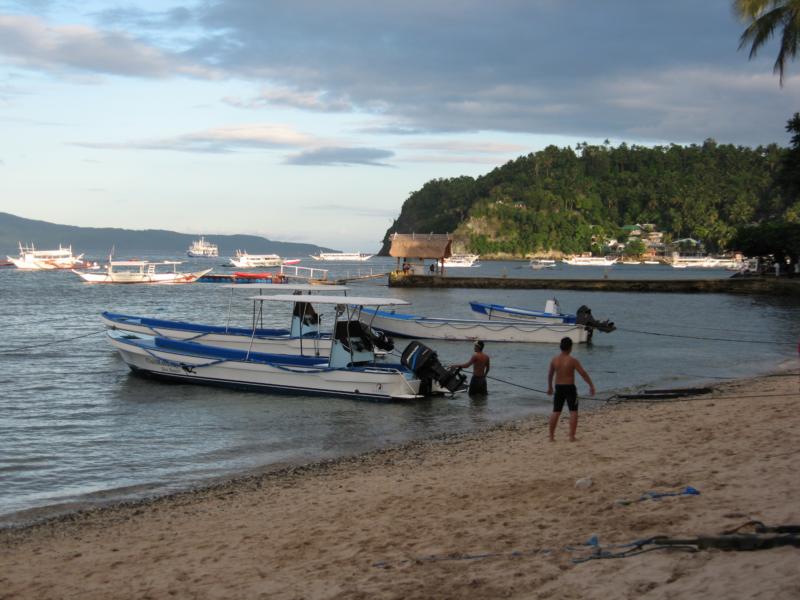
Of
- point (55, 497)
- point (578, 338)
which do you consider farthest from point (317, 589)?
point (578, 338)

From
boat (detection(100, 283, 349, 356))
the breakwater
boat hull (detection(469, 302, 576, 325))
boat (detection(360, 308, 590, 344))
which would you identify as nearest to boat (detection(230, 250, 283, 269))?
the breakwater

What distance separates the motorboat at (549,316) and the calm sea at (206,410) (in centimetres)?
113

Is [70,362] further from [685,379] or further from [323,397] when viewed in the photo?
[685,379]

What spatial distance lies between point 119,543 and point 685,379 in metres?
19.8

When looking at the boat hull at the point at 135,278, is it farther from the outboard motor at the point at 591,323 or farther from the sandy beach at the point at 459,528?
the sandy beach at the point at 459,528

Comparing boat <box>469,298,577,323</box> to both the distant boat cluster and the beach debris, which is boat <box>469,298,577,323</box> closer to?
the beach debris

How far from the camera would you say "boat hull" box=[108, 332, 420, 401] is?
830 inches

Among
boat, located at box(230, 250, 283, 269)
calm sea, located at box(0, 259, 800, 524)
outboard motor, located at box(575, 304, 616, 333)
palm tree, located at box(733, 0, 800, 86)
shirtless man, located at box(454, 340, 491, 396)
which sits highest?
palm tree, located at box(733, 0, 800, 86)

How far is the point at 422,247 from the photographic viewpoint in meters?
83.8

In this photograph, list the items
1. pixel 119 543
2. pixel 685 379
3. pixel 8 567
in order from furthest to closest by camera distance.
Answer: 1. pixel 685 379
2. pixel 119 543
3. pixel 8 567

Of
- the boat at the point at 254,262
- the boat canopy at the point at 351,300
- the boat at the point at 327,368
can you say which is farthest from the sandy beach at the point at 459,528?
the boat at the point at 254,262

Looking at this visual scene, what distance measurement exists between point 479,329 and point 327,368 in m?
16.6

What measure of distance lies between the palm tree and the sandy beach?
22.0 meters

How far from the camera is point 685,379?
2520 cm
